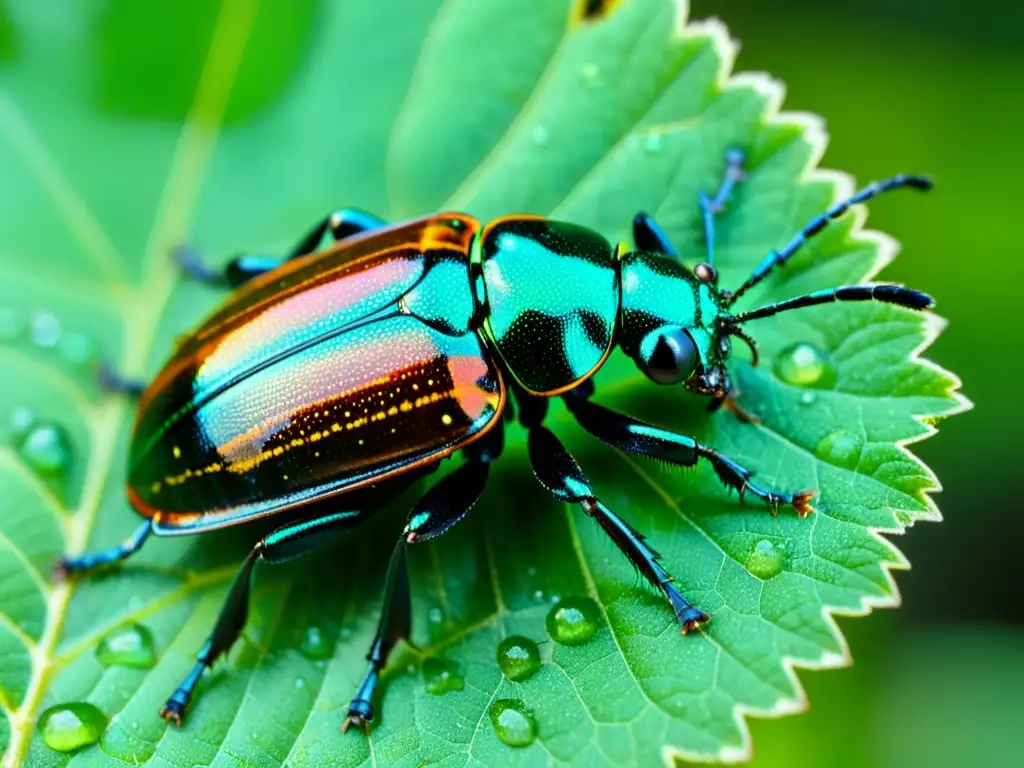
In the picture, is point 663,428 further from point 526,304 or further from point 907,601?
point 907,601

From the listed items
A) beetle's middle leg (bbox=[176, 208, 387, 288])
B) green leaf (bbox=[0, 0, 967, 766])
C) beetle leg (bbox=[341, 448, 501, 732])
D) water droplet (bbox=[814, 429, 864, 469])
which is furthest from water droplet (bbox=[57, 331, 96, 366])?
water droplet (bbox=[814, 429, 864, 469])

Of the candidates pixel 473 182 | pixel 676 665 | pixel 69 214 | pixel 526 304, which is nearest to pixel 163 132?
pixel 69 214

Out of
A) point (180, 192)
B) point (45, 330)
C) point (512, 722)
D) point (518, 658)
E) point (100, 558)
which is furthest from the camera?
point (180, 192)

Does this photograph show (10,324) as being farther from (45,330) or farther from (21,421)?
(21,421)

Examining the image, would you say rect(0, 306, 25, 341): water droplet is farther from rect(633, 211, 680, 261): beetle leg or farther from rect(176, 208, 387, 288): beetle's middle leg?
rect(633, 211, 680, 261): beetle leg

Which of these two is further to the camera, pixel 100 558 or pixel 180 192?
pixel 180 192

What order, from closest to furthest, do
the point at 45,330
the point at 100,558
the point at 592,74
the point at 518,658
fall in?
the point at 518,658
the point at 100,558
the point at 592,74
the point at 45,330

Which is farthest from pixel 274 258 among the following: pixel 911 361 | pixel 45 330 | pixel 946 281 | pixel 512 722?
pixel 946 281
